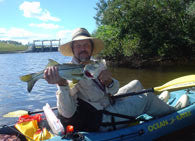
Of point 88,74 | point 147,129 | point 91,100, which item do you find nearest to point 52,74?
point 88,74

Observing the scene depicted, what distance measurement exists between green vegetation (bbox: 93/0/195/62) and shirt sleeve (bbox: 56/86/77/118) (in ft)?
45.5

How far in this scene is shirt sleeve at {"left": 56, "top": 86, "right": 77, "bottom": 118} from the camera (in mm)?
2771

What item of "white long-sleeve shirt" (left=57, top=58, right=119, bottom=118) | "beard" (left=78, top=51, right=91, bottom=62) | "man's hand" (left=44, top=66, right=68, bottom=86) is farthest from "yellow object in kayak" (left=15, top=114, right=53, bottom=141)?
"beard" (left=78, top=51, right=91, bottom=62)

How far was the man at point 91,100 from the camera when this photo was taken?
3.07m

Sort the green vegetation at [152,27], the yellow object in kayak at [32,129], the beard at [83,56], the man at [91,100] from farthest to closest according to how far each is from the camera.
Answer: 1. the green vegetation at [152,27]
2. the yellow object in kayak at [32,129]
3. the beard at [83,56]
4. the man at [91,100]

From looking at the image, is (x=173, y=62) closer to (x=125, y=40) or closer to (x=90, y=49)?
(x=125, y=40)

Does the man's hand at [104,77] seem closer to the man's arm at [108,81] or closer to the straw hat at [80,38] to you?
the man's arm at [108,81]

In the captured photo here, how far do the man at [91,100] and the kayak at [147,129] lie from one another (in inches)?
7.3

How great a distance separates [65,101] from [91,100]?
55 cm

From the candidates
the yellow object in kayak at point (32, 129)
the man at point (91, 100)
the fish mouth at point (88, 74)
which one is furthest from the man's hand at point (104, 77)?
the yellow object in kayak at point (32, 129)

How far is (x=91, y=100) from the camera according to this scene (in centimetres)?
325

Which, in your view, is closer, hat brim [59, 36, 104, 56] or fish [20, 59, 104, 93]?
fish [20, 59, 104, 93]

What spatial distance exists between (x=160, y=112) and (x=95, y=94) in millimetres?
1569

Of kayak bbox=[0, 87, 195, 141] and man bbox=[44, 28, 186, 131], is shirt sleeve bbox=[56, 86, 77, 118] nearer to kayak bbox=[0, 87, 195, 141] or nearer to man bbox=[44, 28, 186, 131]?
man bbox=[44, 28, 186, 131]
